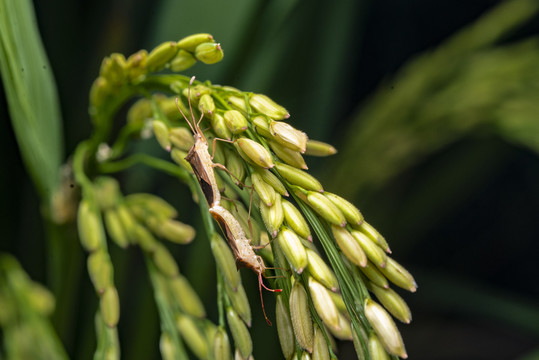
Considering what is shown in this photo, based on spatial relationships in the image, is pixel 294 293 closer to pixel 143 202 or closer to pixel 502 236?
pixel 143 202

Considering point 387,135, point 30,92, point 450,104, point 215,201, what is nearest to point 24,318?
point 30,92

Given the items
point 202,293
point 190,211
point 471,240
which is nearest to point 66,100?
point 190,211

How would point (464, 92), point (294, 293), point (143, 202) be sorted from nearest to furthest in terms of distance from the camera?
1. point (294, 293)
2. point (143, 202)
3. point (464, 92)

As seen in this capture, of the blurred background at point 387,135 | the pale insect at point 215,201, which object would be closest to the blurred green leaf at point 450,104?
the blurred background at point 387,135

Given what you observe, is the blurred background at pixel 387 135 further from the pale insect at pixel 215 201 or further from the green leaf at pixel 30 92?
the pale insect at pixel 215 201

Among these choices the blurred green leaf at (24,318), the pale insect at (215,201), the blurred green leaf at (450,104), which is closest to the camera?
the pale insect at (215,201)

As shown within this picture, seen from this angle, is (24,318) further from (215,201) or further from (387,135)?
(387,135)
